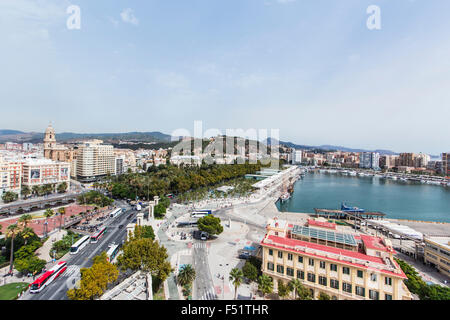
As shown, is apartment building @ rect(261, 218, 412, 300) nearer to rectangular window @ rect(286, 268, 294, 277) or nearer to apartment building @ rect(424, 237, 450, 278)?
rectangular window @ rect(286, 268, 294, 277)

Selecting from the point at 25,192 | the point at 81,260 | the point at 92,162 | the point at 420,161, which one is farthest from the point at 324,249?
the point at 420,161

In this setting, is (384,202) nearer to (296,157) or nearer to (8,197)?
(8,197)

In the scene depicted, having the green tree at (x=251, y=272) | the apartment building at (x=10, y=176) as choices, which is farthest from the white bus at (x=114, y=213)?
the green tree at (x=251, y=272)

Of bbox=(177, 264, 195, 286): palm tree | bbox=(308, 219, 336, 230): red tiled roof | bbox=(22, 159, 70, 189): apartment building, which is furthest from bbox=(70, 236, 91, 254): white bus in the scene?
bbox=(22, 159, 70, 189): apartment building

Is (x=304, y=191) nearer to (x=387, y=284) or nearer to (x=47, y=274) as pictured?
(x=387, y=284)

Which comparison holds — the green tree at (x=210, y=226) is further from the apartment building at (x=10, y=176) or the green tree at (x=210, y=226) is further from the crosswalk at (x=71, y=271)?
the apartment building at (x=10, y=176)
